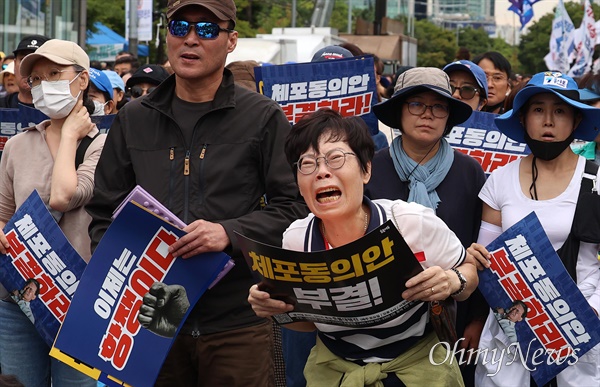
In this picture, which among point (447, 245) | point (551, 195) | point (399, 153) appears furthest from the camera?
point (399, 153)

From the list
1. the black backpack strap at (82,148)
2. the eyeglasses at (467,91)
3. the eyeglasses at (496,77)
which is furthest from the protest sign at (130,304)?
the eyeglasses at (496,77)

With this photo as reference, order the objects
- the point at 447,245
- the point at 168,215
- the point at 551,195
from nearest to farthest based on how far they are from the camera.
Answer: the point at 447,245
the point at 168,215
the point at 551,195

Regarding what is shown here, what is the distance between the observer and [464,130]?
6.45m

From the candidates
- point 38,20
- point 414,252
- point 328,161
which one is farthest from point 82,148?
point 38,20

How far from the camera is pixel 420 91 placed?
4.84 m

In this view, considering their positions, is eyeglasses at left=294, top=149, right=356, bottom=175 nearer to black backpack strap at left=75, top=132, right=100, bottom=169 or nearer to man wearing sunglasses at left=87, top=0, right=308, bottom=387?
man wearing sunglasses at left=87, top=0, right=308, bottom=387

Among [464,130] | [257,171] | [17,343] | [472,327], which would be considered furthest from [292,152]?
[464,130]

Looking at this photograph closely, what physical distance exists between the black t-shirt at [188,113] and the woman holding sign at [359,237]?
0.66 meters

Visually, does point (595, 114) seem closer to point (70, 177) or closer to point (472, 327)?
point (472, 327)

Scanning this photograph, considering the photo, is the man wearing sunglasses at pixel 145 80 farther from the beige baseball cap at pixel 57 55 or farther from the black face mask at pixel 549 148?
the black face mask at pixel 549 148

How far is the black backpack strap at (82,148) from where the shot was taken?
4.98 m

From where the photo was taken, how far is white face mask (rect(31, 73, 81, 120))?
500 cm

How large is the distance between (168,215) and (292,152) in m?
0.63

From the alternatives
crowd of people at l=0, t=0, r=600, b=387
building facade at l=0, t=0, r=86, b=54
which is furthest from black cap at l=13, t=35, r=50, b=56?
building facade at l=0, t=0, r=86, b=54
